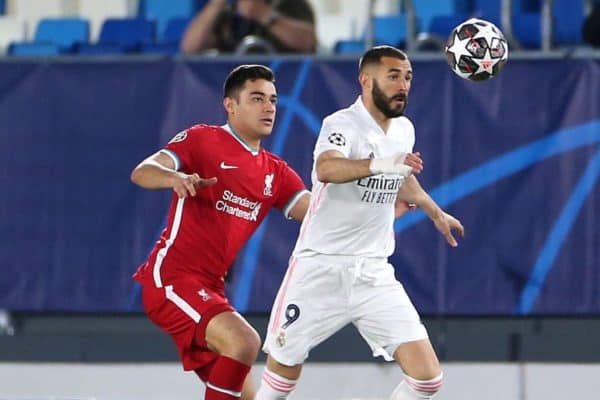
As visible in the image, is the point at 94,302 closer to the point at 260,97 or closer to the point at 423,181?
the point at 423,181

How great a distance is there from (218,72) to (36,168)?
1422 mm

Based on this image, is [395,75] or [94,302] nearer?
[395,75]

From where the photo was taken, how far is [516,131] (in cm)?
936

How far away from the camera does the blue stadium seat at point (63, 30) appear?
39.0 ft

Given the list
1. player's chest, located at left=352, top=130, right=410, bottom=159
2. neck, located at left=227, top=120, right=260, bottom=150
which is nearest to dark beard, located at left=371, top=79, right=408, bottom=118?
player's chest, located at left=352, top=130, right=410, bottom=159

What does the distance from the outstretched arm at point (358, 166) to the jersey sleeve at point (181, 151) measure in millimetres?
712

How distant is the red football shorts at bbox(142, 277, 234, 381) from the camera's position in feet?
21.6

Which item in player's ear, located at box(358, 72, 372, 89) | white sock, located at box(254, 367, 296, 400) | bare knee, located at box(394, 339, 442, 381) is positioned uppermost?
player's ear, located at box(358, 72, 372, 89)

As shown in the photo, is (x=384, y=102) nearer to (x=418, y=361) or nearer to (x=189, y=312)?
(x=418, y=361)

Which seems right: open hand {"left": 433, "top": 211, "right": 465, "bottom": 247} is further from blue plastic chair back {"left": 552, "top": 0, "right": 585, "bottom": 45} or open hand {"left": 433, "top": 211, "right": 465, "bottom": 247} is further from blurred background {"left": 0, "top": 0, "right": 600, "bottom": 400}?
blue plastic chair back {"left": 552, "top": 0, "right": 585, "bottom": 45}

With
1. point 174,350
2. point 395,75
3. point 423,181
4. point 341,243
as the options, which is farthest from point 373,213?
point 174,350

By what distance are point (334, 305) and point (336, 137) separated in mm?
840

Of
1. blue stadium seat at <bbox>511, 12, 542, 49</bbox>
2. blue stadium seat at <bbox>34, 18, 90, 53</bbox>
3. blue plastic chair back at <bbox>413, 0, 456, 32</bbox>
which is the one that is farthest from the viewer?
blue stadium seat at <bbox>34, 18, 90, 53</bbox>

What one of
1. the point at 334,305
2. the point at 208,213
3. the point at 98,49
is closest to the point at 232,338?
the point at 334,305
